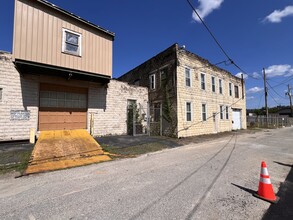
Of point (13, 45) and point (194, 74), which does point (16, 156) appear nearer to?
point (13, 45)

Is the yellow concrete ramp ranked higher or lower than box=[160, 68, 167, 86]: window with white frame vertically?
lower

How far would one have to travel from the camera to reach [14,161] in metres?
6.02

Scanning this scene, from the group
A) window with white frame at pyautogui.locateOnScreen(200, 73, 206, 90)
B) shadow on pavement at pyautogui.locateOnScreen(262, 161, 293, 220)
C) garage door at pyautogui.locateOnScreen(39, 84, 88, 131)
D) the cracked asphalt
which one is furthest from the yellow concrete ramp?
window with white frame at pyautogui.locateOnScreen(200, 73, 206, 90)

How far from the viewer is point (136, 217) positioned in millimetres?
2863

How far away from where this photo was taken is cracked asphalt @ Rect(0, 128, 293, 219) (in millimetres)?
3010

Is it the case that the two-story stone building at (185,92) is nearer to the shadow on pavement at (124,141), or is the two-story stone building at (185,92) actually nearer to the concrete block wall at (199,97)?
the concrete block wall at (199,97)

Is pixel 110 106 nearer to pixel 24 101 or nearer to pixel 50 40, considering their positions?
pixel 24 101

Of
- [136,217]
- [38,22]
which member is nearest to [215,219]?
[136,217]

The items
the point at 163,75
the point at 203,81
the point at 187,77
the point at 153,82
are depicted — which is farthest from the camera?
the point at 203,81

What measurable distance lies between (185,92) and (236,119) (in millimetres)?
10334

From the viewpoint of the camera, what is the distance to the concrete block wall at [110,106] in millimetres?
11531

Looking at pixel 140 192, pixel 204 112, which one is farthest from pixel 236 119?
pixel 140 192

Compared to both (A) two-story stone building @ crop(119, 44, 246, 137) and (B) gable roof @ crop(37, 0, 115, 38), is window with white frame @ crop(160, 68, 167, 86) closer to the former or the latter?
(A) two-story stone building @ crop(119, 44, 246, 137)

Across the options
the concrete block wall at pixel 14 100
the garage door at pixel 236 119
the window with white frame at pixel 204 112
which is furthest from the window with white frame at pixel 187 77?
the concrete block wall at pixel 14 100
